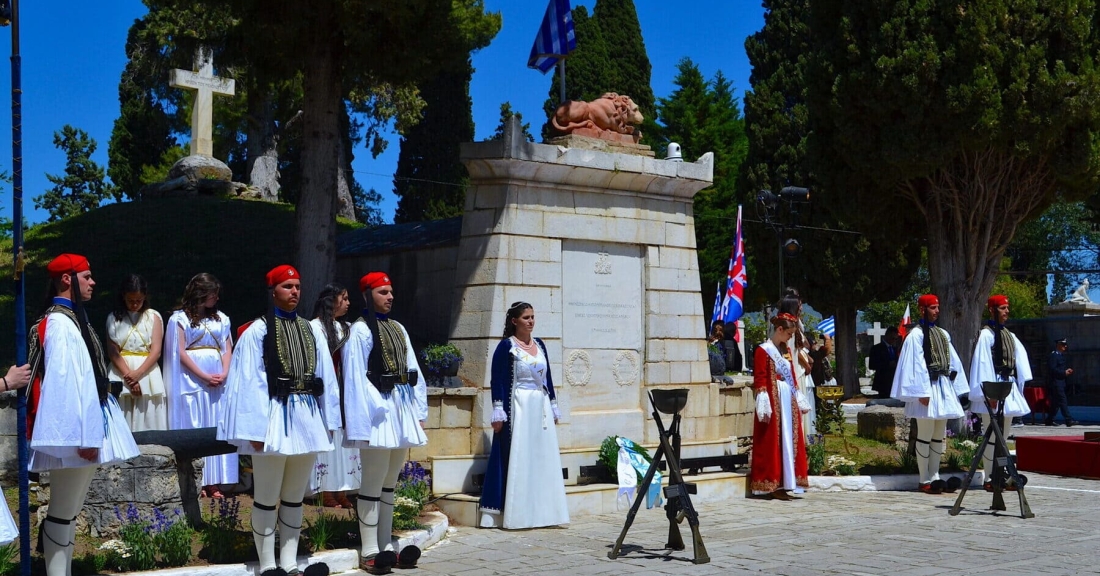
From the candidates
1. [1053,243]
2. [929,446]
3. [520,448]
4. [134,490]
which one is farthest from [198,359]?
[1053,243]

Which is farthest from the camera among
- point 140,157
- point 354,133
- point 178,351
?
point 140,157

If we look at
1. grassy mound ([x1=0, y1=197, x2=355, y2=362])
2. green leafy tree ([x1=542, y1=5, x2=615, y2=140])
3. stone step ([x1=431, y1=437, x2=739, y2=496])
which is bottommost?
stone step ([x1=431, y1=437, x2=739, y2=496])

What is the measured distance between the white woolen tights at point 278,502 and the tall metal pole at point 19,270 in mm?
1294

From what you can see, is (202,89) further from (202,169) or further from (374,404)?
(374,404)

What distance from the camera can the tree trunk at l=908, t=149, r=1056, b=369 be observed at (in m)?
17.9

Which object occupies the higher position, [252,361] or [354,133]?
[354,133]

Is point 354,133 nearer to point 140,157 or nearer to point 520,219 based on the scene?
point 140,157

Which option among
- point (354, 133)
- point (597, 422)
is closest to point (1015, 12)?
point (597, 422)

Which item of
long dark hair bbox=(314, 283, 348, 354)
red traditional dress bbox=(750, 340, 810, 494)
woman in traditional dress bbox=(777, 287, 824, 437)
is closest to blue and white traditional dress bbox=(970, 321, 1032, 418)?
woman in traditional dress bbox=(777, 287, 824, 437)

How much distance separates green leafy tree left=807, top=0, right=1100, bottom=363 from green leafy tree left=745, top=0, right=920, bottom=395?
27.3ft

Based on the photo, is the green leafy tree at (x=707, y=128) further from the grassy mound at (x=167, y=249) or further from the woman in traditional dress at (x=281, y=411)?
the woman in traditional dress at (x=281, y=411)

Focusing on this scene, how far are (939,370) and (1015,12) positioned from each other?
7829 millimetres

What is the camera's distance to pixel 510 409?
9414mm

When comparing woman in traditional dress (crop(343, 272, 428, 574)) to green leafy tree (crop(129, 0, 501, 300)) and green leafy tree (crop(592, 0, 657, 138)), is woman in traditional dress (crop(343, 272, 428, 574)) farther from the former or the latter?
green leafy tree (crop(592, 0, 657, 138))
